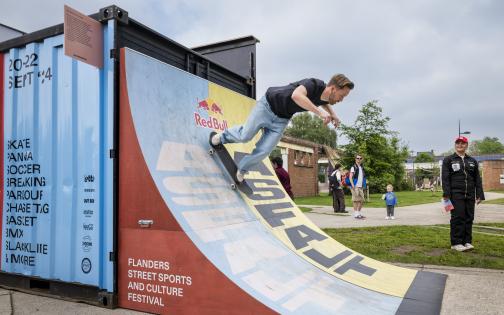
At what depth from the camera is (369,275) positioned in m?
4.31

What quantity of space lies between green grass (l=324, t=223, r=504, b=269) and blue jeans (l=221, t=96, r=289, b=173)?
2.62 metres

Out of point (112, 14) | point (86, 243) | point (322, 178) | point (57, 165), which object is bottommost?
point (86, 243)

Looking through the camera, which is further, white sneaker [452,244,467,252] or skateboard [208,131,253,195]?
white sneaker [452,244,467,252]

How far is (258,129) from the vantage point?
448cm

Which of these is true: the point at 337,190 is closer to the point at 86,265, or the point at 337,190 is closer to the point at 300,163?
the point at 86,265

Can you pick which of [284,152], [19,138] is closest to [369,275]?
[19,138]

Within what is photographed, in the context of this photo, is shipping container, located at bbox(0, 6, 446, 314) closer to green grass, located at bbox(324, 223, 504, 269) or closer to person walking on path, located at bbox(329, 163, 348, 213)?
green grass, located at bbox(324, 223, 504, 269)

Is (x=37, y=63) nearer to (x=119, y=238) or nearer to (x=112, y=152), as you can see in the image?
(x=112, y=152)

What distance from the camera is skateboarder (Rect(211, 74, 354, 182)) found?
12.8 feet

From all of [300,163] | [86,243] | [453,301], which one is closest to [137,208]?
[86,243]

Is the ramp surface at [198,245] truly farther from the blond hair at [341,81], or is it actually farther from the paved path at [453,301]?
the blond hair at [341,81]

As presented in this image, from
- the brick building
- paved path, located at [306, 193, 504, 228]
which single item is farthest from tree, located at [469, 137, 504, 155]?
paved path, located at [306, 193, 504, 228]

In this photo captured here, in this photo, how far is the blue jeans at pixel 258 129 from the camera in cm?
432

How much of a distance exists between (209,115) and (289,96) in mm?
1474
